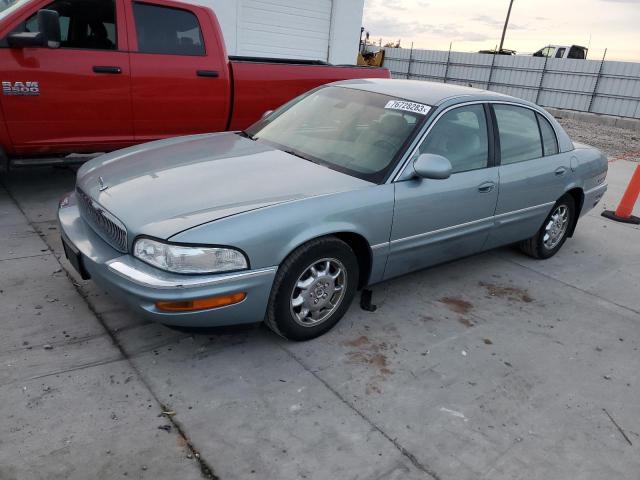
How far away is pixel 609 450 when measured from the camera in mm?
2777

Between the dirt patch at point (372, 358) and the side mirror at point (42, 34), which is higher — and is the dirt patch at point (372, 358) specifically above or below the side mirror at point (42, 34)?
below

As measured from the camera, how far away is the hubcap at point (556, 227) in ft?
16.8

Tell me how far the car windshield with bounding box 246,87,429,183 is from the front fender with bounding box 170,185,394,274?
0.77 ft

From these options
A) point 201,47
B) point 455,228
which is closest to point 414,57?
point 201,47

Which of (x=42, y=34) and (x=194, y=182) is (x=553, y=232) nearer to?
(x=194, y=182)

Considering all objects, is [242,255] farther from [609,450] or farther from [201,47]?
[201,47]

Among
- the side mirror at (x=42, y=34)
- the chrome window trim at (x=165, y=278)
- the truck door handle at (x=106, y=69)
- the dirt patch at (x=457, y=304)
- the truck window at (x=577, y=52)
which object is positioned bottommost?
the dirt patch at (x=457, y=304)

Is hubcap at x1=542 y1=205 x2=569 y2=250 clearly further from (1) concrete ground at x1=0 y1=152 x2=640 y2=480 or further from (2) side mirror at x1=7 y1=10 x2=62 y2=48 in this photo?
(2) side mirror at x1=7 y1=10 x2=62 y2=48

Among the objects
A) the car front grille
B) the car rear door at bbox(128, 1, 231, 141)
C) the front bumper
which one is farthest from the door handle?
the car rear door at bbox(128, 1, 231, 141)

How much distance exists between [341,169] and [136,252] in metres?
1.45

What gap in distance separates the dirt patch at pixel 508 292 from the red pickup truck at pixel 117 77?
11.3 ft

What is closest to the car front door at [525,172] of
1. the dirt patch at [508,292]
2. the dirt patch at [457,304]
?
the dirt patch at [508,292]

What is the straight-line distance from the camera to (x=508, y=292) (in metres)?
4.52

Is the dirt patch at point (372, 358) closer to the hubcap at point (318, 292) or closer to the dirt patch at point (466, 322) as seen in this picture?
the hubcap at point (318, 292)
